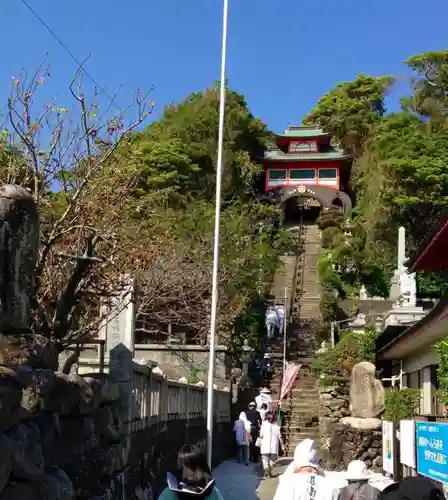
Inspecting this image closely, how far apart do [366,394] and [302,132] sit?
122ft

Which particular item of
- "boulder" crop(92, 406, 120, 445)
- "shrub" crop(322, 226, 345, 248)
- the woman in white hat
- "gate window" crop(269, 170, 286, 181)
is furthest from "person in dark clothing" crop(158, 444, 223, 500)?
"gate window" crop(269, 170, 286, 181)

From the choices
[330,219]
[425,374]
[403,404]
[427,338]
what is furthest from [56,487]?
[330,219]

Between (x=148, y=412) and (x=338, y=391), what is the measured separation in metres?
12.0

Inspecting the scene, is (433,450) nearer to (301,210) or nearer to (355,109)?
(355,109)

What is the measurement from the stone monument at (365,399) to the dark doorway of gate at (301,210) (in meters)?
35.5

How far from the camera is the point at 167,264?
21.1 m

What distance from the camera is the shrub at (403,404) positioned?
646 inches

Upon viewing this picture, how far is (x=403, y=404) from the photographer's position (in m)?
16.6

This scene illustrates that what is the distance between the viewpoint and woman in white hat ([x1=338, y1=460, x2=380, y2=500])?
18.9ft

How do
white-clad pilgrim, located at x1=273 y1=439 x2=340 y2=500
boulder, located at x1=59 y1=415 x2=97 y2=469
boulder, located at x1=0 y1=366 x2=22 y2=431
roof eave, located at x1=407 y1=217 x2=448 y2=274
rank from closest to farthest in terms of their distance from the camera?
boulder, located at x1=0 y1=366 x2=22 y2=431
white-clad pilgrim, located at x1=273 y1=439 x2=340 y2=500
boulder, located at x1=59 y1=415 x2=97 y2=469
roof eave, located at x1=407 y1=217 x2=448 y2=274

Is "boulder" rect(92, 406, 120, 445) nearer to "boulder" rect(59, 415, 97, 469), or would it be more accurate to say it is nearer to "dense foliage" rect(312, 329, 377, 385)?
"boulder" rect(59, 415, 97, 469)

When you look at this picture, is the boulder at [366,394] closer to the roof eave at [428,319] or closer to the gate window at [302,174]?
the roof eave at [428,319]

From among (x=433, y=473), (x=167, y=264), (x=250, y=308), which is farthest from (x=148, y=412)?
(x=250, y=308)

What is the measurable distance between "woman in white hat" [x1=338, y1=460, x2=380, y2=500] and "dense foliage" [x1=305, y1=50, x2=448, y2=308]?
2326 centimetres
